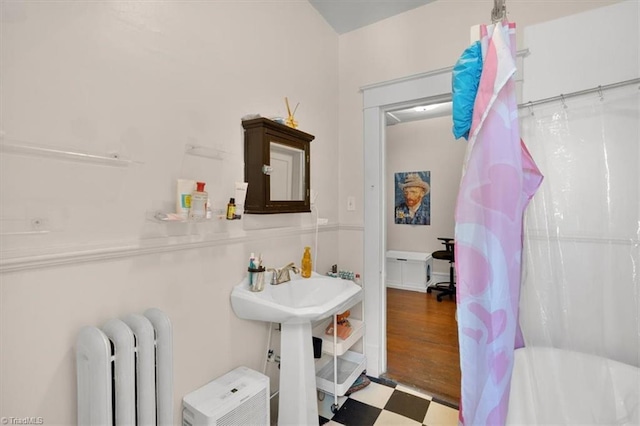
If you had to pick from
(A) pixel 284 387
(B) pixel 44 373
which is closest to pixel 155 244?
(B) pixel 44 373

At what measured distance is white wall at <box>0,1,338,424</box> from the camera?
819 millimetres

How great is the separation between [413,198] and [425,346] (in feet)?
8.70

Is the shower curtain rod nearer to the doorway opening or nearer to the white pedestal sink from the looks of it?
the white pedestal sink

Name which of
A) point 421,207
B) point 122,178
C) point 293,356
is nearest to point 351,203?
point 293,356

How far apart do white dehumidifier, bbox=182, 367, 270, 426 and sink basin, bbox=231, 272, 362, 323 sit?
285 mm

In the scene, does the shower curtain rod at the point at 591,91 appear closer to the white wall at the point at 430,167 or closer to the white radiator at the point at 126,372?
the white radiator at the point at 126,372

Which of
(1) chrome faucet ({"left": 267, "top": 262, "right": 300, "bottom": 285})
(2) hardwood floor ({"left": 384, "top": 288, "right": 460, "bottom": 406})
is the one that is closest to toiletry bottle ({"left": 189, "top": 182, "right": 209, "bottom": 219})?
(1) chrome faucet ({"left": 267, "top": 262, "right": 300, "bottom": 285})

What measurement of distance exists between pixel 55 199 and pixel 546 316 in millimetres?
1988

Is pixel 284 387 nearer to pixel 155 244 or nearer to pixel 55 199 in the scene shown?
pixel 155 244

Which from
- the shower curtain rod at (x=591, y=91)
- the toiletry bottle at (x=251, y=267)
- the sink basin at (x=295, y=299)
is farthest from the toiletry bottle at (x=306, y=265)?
the shower curtain rod at (x=591, y=91)

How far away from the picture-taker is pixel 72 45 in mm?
918

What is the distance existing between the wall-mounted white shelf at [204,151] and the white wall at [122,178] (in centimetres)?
3

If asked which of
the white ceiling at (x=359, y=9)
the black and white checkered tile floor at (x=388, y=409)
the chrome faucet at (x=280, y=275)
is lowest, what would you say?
the black and white checkered tile floor at (x=388, y=409)

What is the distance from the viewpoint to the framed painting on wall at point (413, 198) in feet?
15.2
